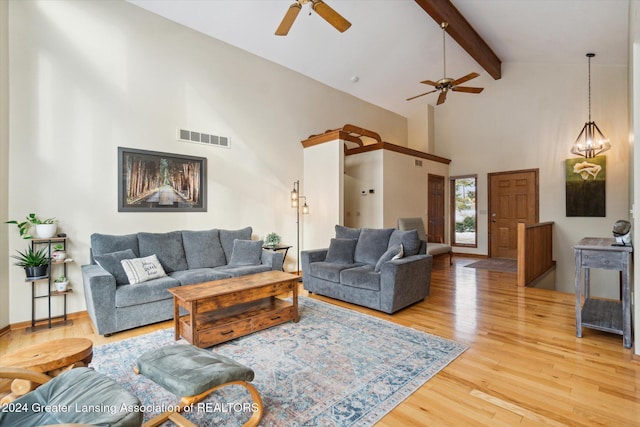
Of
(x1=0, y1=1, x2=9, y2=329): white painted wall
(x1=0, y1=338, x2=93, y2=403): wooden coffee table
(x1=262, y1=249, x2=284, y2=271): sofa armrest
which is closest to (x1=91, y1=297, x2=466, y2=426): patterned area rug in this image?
(x1=0, y1=338, x2=93, y2=403): wooden coffee table

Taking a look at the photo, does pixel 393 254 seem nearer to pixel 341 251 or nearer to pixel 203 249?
pixel 341 251

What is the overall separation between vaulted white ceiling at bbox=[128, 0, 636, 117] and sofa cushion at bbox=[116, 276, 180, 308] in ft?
12.1

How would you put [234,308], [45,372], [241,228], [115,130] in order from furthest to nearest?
[241,228] < [115,130] < [234,308] < [45,372]

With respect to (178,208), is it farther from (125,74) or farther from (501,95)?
(501,95)

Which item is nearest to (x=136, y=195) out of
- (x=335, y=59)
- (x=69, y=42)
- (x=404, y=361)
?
(x=69, y=42)

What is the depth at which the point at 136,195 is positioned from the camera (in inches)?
161

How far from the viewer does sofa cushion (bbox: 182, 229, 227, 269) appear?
420cm

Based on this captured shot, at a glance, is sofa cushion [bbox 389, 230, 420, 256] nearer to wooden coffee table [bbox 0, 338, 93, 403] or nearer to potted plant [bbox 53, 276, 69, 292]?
wooden coffee table [bbox 0, 338, 93, 403]

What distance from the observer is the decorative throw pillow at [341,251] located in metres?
4.40

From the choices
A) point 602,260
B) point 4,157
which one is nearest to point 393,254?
point 602,260

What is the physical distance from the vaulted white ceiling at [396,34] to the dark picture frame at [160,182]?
6.63 feet

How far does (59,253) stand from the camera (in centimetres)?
335

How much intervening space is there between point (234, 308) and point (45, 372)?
168 centimetres

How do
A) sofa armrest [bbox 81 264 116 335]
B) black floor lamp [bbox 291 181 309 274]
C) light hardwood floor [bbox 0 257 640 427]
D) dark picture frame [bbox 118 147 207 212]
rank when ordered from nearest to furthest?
light hardwood floor [bbox 0 257 640 427]
sofa armrest [bbox 81 264 116 335]
dark picture frame [bbox 118 147 207 212]
black floor lamp [bbox 291 181 309 274]
